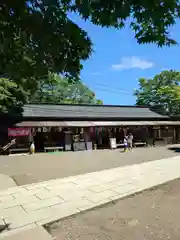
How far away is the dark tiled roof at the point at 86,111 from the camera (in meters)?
21.0

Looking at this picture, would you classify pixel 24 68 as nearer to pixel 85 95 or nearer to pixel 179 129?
pixel 179 129

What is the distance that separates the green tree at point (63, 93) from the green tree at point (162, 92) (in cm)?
1159

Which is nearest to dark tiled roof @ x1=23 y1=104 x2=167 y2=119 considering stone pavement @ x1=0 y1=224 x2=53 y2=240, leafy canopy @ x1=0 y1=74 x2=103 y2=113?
leafy canopy @ x1=0 y1=74 x2=103 y2=113

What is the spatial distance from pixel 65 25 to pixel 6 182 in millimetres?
6969

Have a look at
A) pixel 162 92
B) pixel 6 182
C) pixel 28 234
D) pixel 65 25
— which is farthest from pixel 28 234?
pixel 162 92

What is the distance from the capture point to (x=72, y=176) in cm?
890

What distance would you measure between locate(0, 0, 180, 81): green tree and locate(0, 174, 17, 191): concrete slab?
5.49 meters

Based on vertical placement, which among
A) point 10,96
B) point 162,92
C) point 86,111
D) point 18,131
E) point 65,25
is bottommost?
point 18,131

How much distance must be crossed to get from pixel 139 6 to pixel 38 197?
553 cm

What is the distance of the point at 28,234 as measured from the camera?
13.2 ft

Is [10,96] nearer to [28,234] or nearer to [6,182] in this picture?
[6,182]

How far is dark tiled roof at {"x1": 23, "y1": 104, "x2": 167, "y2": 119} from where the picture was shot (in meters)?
21.0

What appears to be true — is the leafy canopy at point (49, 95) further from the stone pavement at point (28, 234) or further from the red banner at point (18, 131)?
the stone pavement at point (28, 234)

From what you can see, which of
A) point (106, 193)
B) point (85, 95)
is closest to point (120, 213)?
point (106, 193)
